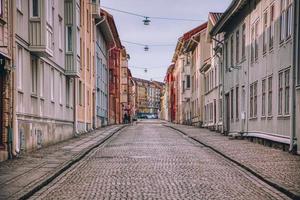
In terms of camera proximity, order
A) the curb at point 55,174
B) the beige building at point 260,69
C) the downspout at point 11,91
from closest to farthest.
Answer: the curb at point 55,174, the downspout at point 11,91, the beige building at point 260,69

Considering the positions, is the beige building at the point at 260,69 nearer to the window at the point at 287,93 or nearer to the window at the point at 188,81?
the window at the point at 287,93

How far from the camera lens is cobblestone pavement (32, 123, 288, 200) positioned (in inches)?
426

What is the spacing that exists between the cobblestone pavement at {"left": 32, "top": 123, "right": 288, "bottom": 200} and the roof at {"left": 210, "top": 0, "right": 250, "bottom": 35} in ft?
36.7

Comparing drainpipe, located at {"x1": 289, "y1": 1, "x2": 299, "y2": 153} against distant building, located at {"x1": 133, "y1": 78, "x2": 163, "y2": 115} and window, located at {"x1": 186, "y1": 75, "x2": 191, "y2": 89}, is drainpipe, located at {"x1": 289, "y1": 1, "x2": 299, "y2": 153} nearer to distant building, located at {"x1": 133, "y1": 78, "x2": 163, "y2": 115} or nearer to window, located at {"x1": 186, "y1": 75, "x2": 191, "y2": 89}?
window, located at {"x1": 186, "y1": 75, "x2": 191, "y2": 89}

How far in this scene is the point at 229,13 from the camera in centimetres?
3094

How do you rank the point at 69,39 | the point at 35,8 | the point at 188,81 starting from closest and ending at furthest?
the point at 35,8
the point at 69,39
the point at 188,81

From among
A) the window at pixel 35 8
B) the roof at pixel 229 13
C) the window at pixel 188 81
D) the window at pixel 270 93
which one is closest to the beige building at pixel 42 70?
the window at pixel 35 8

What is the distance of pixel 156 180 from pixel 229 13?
63.9 ft

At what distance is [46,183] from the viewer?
41.0 feet

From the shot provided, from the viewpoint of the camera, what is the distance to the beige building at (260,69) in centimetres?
2052

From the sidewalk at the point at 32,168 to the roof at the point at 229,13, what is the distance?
36.2 feet

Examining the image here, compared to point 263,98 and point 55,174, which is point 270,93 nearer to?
point 263,98

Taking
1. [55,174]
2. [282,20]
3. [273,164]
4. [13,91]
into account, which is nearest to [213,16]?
[282,20]

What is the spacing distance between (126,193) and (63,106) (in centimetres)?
1791
